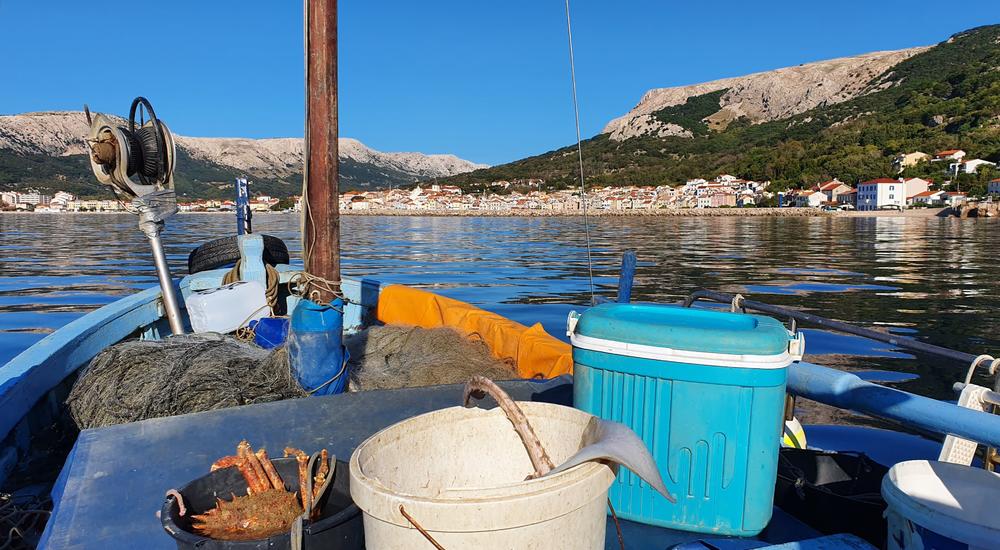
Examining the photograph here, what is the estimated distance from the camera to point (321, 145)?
3.96 m

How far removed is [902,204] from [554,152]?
90.8 m

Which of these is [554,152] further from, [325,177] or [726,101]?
[325,177]

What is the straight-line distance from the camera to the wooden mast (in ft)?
12.8

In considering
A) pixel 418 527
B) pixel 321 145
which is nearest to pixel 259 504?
pixel 418 527

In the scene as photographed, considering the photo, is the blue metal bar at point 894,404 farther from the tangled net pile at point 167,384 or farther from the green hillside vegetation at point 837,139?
the green hillside vegetation at point 837,139

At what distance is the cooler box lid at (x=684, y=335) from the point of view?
197 cm

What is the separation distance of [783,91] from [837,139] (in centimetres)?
5144

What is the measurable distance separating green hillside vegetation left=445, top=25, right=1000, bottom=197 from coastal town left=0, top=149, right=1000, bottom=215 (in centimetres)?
292

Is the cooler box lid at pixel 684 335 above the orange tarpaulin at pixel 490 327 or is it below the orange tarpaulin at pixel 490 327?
above

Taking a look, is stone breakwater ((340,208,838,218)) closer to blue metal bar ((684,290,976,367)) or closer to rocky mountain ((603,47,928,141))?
rocky mountain ((603,47,928,141))

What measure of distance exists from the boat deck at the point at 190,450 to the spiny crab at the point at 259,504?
458 millimetres

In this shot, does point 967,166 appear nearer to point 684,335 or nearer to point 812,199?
point 812,199

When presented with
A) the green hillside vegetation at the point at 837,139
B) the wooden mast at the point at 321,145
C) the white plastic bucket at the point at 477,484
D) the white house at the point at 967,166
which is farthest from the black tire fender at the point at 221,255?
the white house at the point at 967,166

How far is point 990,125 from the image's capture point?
3494 inches
